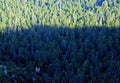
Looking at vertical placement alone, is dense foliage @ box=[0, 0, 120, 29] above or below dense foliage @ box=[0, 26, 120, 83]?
above

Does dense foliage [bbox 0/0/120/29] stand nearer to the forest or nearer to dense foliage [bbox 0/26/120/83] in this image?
the forest

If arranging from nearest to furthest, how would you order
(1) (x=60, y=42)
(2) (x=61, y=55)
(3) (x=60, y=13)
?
(2) (x=61, y=55) < (1) (x=60, y=42) < (3) (x=60, y=13)

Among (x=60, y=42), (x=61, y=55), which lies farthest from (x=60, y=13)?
(x=61, y=55)

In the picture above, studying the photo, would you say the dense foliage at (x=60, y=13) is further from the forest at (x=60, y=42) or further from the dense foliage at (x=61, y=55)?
the dense foliage at (x=61, y=55)

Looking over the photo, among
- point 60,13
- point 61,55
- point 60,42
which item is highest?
point 60,13

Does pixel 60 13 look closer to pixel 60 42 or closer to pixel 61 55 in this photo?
pixel 60 42

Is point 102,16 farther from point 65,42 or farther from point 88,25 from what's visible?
point 65,42

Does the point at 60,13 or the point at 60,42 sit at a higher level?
the point at 60,13

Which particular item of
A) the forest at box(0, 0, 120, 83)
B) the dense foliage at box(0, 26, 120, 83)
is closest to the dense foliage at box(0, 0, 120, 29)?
the forest at box(0, 0, 120, 83)
